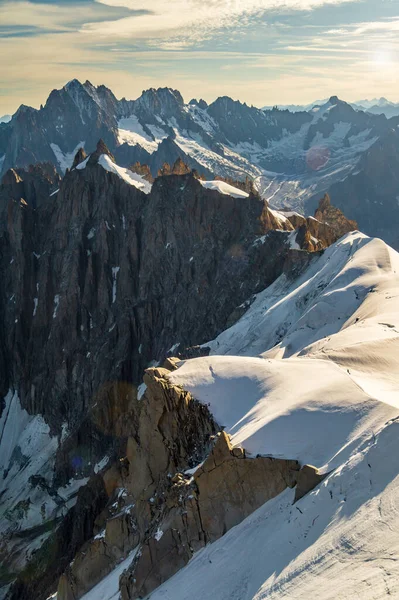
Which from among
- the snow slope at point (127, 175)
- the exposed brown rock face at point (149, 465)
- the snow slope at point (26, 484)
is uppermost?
the snow slope at point (127, 175)

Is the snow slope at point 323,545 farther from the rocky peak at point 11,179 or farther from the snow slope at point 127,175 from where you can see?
the rocky peak at point 11,179

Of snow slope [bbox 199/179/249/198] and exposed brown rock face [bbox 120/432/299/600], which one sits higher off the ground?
snow slope [bbox 199/179/249/198]

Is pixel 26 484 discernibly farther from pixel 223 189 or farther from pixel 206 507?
pixel 206 507

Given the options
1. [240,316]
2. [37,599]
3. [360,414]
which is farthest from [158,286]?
[360,414]

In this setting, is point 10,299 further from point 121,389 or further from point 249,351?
point 249,351

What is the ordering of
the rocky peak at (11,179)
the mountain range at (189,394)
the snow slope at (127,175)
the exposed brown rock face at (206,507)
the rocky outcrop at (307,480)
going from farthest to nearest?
the rocky peak at (11,179) < the snow slope at (127,175) < the exposed brown rock face at (206,507) < the rocky outcrop at (307,480) < the mountain range at (189,394)

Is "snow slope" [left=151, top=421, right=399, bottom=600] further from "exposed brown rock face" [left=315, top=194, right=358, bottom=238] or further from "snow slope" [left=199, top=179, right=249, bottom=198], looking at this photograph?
"exposed brown rock face" [left=315, top=194, right=358, bottom=238]

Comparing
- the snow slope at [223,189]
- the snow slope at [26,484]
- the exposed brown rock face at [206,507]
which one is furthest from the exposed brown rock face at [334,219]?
the exposed brown rock face at [206,507]

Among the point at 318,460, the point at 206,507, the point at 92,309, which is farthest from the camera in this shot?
the point at 92,309

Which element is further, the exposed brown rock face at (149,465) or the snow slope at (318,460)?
the exposed brown rock face at (149,465)

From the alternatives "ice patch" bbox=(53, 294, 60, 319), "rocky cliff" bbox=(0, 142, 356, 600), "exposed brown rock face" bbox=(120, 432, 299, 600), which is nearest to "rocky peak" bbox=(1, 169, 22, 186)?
"rocky cliff" bbox=(0, 142, 356, 600)

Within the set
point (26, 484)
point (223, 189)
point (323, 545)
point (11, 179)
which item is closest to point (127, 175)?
point (223, 189)
